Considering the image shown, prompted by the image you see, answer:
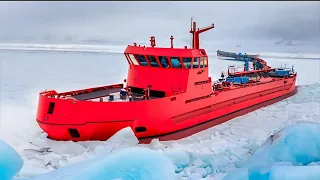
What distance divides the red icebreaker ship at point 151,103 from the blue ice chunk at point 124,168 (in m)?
1.96

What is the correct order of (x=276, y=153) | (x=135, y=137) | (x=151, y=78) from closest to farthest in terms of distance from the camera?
(x=276, y=153) → (x=135, y=137) → (x=151, y=78)

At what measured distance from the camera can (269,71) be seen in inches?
600

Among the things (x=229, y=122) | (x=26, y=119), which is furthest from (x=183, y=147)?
(x=26, y=119)

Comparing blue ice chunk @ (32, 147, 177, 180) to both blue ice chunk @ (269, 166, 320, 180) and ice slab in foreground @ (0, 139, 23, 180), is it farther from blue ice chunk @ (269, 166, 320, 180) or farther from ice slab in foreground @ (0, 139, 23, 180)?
blue ice chunk @ (269, 166, 320, 180)

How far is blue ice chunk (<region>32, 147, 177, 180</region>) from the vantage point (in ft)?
13.8

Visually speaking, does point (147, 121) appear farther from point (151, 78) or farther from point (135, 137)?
point (151, 78)

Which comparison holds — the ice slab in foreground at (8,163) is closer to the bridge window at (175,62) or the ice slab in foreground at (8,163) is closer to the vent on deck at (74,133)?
the vent on deck at (74,133)

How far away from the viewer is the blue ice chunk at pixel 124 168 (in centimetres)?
421

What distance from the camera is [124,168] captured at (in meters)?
4.43

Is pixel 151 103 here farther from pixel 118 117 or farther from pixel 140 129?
pixel 118 117

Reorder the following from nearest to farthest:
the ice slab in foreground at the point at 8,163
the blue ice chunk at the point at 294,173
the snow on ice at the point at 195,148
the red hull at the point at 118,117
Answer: the blue ice chunk at the point at 294,173 → the ice slab in foreground at the point at 8,163 → the snow on ice at the point at 195,148 → the red hull at the point at 118,117

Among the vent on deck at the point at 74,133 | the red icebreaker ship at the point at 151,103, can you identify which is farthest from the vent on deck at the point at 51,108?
the vent on deck at the point at 74,133

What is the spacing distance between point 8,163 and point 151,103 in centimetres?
306

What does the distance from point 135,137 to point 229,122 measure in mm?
3484
